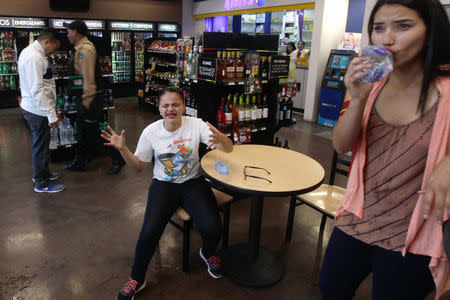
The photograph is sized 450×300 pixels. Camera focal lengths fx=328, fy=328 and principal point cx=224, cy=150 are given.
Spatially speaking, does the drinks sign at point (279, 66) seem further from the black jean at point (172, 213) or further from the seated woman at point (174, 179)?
the black jean at point (172, 213)

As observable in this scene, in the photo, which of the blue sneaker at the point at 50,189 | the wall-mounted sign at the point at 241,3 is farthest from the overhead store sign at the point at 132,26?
the blue sneaker at the point at 50,189

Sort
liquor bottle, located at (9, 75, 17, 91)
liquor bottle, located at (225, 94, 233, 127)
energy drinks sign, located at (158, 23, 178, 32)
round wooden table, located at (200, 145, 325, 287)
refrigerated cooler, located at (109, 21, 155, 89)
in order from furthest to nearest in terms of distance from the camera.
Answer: energy drinks sign, located at (158, 23, 178, 32) → refrigerated cooler, located at (109, 21, 155, 89) → liquor bottle, located at (9, 75, 17, 91) → liquor bottle, located at (225, 94, 233, 127) → round wooden table, located at (200, 145, 325, 287)

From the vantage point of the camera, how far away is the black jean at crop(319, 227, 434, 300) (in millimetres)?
1095

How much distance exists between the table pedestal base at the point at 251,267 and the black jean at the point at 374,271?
3.81 feet

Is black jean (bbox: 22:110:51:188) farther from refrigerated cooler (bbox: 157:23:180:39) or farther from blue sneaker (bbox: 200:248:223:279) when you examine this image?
refrigerated cooler (bbox: 157:23:180:39)

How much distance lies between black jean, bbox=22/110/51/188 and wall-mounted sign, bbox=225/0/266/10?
692cm

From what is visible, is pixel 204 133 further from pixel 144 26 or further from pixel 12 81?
pixel 144 26

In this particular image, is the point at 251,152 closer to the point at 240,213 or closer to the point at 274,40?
the point at 240,213

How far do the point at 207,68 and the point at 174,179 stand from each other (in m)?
1.59

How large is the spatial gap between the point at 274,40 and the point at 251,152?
2.25 m

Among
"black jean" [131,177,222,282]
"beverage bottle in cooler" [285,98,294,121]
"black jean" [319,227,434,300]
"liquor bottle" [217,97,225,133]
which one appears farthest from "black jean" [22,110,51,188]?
"black jean" [319,227,434,300]

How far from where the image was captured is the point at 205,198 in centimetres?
234

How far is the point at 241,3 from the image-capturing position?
366 inches

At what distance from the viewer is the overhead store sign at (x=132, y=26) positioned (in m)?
9.43
